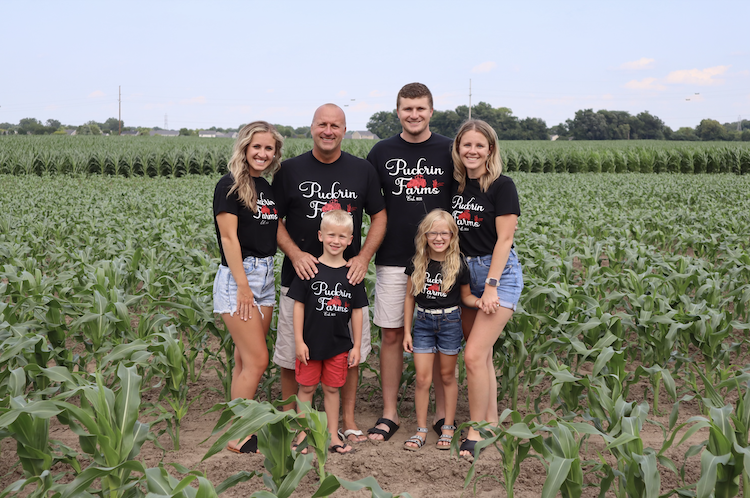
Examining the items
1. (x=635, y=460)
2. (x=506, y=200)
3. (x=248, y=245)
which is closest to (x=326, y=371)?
(x=248, y=245)

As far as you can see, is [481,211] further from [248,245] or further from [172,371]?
[172,371]

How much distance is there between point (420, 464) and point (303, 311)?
43.2 inches

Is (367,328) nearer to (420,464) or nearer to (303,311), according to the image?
(303,311)

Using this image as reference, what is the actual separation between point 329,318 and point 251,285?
0.50 meters

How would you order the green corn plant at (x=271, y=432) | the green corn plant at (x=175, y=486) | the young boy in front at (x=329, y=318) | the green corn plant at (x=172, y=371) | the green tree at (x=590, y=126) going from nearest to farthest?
the green corn plant at (x=175, y=486), the green corn plant at (x=271, y=432), the young boy in front at (x=329, y=318), the green corn plant at (x=172, y=371), the green tree at (x=590, y=126)

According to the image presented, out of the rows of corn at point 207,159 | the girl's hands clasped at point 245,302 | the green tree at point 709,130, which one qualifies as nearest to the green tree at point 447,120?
the rows of corn at point 207,159

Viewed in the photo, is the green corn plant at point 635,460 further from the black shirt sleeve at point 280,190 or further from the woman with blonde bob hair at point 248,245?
the black shirt sleeve at point 280,190

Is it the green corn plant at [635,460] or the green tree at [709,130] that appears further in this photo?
the green tree at [709,130]

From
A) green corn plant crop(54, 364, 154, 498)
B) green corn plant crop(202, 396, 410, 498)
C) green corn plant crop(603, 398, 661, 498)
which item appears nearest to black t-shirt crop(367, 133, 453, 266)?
green corn plant crop(202, 396, 410, 498)

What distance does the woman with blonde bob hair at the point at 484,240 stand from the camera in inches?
129

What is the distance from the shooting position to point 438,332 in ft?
11.5

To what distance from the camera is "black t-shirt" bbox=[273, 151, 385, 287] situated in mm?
3461

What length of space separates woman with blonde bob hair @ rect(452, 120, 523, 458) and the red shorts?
742mm

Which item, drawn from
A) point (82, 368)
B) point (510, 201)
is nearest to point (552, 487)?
point (510, 201)
